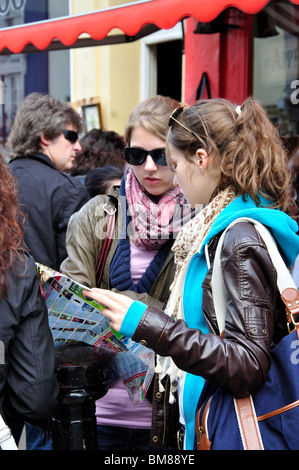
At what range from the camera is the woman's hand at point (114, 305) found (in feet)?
5.46

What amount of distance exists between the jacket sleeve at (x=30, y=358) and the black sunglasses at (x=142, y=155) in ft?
2.49

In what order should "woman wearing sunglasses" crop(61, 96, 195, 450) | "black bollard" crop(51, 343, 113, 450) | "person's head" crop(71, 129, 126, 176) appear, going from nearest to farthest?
"black bollard" crop(51, 343, 113, 450), "woman wearing sunglasses" crop(61, 96, 195, 450), "person's head" crop(71, 129, 126, 176)

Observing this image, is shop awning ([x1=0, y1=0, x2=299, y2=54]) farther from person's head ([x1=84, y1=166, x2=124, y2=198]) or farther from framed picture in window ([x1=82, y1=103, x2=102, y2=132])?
framed picture in window ([x1=82, y1=103, x2=102, y2=132])

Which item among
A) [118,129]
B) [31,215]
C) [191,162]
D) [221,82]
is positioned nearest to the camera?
[191,162]

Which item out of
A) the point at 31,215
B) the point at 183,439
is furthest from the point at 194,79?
the point at 183,439

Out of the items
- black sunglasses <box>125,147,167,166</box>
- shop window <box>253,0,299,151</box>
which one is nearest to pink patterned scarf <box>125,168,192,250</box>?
black sunglasses <box>125,147,167,166</box>

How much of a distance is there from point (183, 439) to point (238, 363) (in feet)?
1.98

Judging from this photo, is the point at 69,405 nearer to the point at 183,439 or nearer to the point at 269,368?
the point at 183,439

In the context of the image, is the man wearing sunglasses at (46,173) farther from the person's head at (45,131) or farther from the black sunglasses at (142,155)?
the black sunglasses at (142,155)

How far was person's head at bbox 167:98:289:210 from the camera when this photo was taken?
5.95 feet

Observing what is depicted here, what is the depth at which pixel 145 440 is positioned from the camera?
2.53 meters

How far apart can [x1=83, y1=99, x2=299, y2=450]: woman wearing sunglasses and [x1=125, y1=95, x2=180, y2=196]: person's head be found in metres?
0.47

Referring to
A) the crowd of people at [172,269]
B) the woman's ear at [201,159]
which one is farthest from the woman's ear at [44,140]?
the woman's ear at [201,159]

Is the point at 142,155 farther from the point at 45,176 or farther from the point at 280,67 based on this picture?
the point at 280,67
